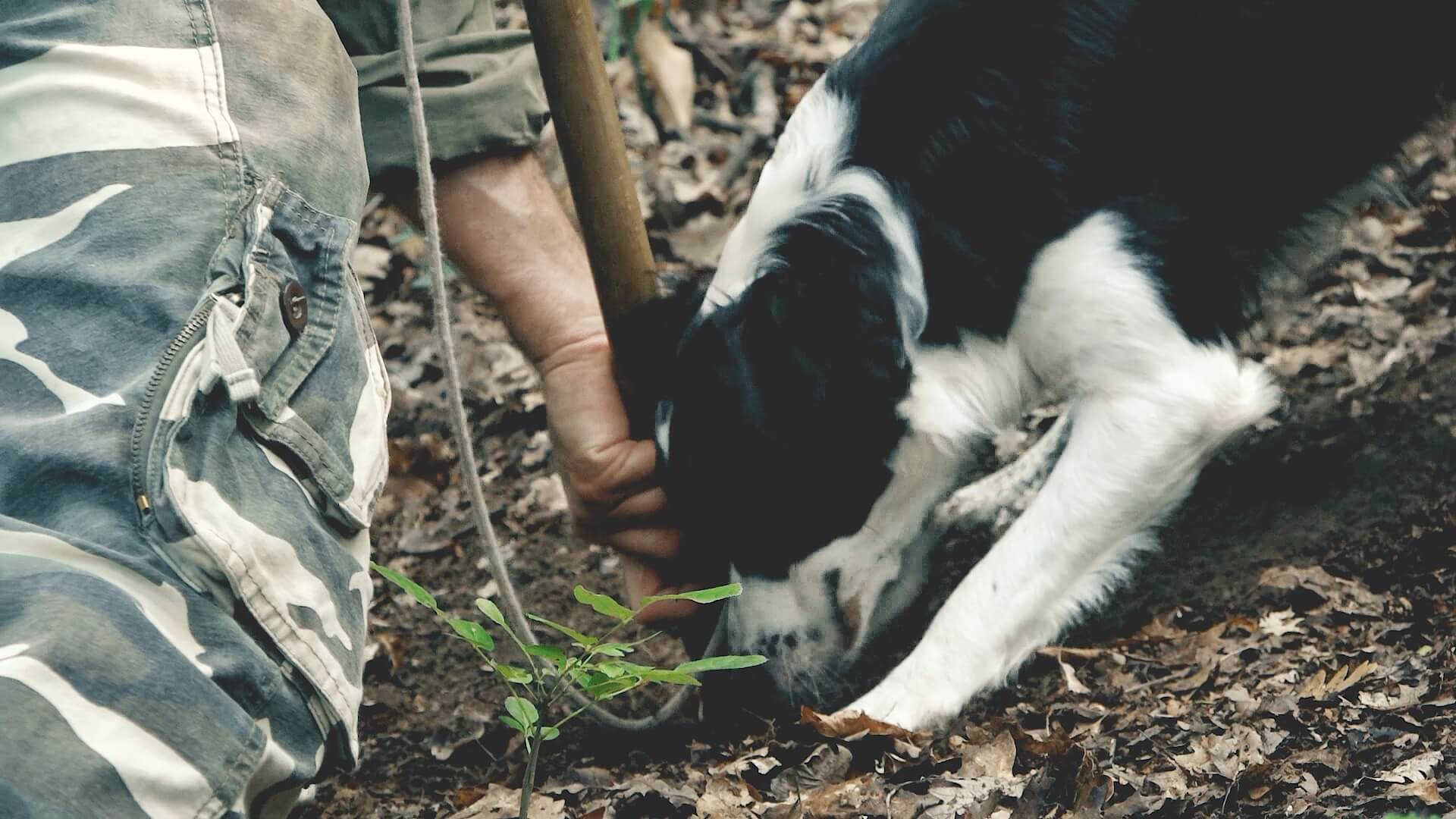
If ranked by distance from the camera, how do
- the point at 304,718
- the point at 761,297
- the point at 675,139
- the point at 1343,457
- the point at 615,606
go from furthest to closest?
the point at 675,139, the point at 1343,457, the point at 761,297, the point at 304,718, the point at 615,606

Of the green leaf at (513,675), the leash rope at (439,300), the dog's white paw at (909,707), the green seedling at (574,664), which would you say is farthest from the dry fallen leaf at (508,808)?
the dog's white paw at (909,707)

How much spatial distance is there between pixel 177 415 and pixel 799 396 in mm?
1165

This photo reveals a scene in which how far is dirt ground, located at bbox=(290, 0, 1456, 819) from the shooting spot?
6.39 feet

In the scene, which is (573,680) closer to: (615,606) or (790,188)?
(615,606)

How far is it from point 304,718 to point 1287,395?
8.60 ft

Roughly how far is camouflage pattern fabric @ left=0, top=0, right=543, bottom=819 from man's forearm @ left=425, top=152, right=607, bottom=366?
643 millimetres

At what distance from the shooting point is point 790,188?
2.60m

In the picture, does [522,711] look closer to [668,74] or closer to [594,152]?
[594,152]

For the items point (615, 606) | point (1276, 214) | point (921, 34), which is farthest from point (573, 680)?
point (1276, 214)

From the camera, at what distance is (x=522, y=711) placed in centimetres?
175

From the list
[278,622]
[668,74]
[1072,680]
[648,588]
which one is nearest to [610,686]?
[278,622]

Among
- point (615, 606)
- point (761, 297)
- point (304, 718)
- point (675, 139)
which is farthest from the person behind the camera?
A: point (675, 139)

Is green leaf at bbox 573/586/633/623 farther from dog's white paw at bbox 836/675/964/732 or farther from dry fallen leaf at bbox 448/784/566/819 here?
dog's white paw at bbox 836/675/964/732

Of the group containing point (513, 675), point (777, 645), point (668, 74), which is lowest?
point (777, 645)
